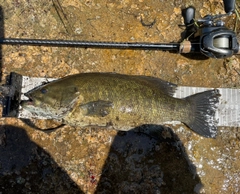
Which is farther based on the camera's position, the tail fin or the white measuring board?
the white measuring board

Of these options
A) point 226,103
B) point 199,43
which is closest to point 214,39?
point 199,43

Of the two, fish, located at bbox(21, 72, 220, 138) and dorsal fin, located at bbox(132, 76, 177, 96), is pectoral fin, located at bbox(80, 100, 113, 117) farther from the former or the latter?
dorsal fin, located at bbox(132, 76, 177, 96)

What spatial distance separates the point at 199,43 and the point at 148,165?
178 cm

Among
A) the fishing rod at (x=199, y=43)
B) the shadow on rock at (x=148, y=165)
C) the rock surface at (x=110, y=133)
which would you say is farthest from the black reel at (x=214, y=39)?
the shadow on rock at (x=148, y=165)

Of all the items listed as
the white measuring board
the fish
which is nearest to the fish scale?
the fish

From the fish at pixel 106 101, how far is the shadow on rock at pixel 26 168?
27.2 inches

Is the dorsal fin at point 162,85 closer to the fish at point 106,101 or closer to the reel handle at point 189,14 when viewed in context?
the fish at point 106,101

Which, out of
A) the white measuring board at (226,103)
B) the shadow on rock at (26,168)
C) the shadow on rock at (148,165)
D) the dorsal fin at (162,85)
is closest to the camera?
the dorsal fin at (162,85)

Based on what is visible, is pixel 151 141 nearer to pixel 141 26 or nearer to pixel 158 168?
pixel 158 168

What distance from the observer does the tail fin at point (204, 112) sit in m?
3.74

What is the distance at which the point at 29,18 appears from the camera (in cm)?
400

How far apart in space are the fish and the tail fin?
0.55 feet

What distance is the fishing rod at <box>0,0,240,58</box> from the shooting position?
143 inches

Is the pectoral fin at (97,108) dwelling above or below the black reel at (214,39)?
below
